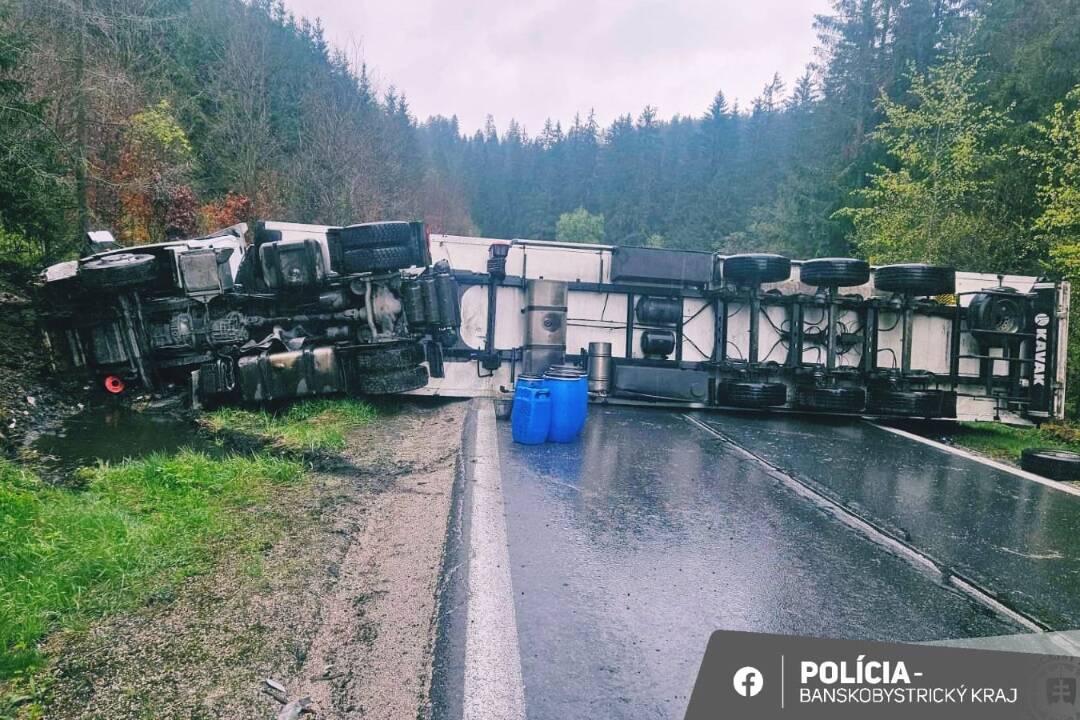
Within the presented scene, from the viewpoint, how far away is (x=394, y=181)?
37875mm

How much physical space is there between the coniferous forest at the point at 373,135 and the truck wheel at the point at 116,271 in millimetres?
3436

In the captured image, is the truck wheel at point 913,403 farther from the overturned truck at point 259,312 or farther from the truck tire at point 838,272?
the overturned truck at point 259,312

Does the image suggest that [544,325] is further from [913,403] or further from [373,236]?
[913,403]

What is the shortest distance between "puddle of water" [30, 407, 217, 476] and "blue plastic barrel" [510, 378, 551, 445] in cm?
299

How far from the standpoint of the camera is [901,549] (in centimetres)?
377

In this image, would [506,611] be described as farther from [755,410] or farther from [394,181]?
[394,181]

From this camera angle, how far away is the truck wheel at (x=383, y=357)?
24.1ft

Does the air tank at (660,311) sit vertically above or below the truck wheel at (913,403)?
above

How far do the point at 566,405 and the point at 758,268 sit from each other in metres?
4.22

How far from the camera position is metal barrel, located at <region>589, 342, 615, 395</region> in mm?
8594

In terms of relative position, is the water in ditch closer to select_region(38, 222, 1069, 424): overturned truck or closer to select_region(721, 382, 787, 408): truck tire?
select_region(38, 222, 1069, 424): overturned truck

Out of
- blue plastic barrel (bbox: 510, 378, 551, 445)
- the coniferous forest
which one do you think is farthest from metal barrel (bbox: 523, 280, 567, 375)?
the coniferous forest

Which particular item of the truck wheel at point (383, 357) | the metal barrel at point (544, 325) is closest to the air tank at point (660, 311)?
the metal barrel at point (544, 325)

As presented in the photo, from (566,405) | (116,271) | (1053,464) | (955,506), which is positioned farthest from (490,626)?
(116,271)
